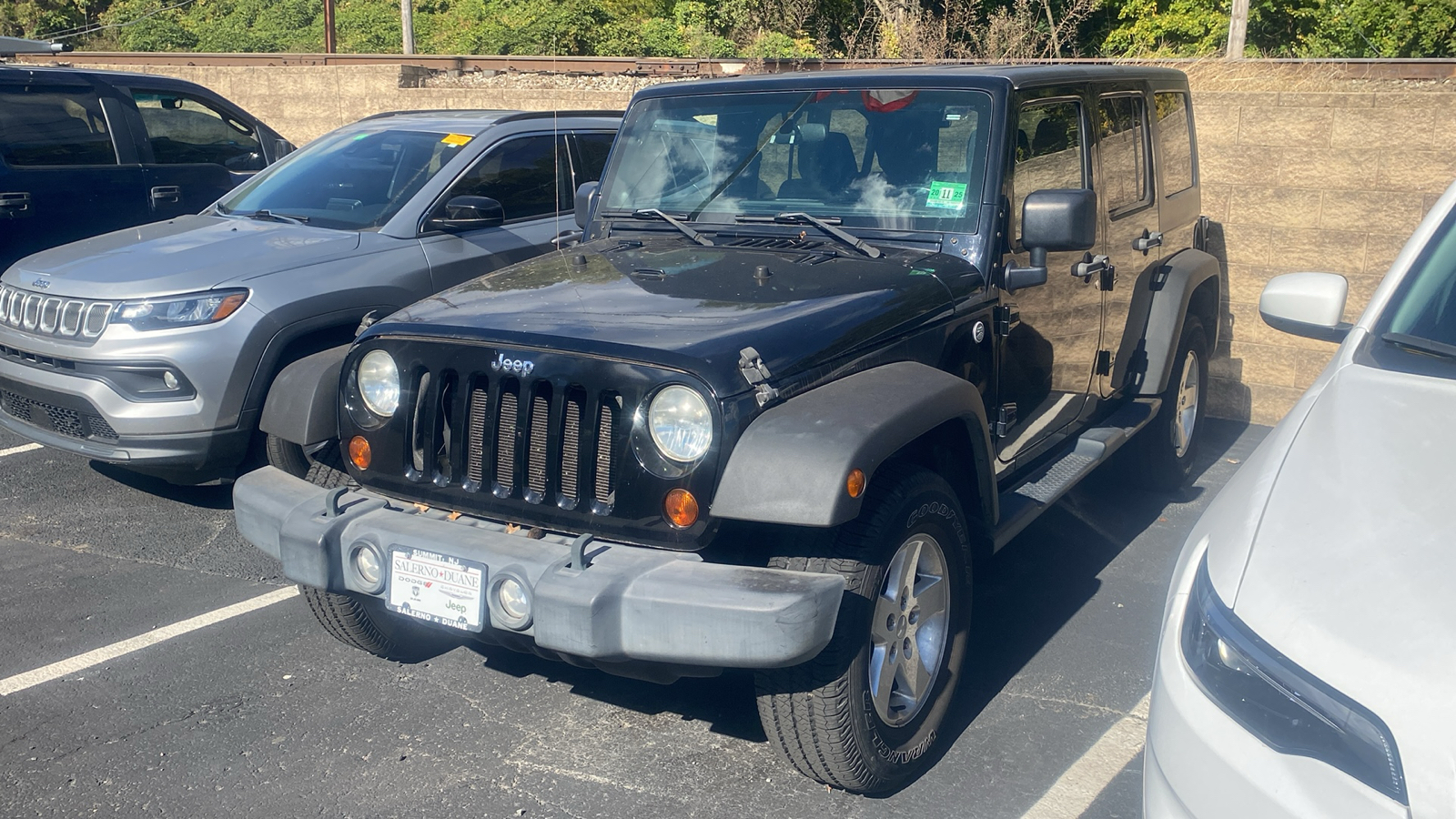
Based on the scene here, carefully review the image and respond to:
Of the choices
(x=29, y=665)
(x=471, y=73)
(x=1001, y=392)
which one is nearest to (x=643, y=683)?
(x=1001, y=392)

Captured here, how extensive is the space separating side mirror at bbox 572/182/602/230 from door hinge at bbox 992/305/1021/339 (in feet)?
5.53

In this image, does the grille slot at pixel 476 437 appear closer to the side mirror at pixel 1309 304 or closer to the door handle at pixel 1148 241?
the side mirror at pixel 1309 304

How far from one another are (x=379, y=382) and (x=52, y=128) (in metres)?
5.40

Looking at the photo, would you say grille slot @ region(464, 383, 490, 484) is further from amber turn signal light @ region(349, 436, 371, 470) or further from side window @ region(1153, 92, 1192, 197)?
side window @ region(1153, 92, 1192, 197)

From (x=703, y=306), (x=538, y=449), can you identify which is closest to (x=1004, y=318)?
(x=703, y=306)

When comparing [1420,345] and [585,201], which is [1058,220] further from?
[585,201]

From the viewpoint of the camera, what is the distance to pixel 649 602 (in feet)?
9.24

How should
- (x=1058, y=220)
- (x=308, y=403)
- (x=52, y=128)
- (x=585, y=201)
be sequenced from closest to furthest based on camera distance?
(x=308, y=403), (x=1058, y=220), (x=585, y=201), (x=52, y=128)

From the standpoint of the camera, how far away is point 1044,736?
3.61 metres

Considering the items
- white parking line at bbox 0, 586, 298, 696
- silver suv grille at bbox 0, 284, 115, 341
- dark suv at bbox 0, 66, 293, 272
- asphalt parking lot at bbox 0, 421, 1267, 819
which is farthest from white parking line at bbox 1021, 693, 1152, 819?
dark suv at bbox 0, 66, 293, 272

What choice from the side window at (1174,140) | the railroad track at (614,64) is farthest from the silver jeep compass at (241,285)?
the railroad track at (614,64)

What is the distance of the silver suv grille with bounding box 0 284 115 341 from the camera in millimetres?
5180

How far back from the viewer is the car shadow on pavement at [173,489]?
5.71 meters

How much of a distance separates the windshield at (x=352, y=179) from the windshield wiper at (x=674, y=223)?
1.93 metres
